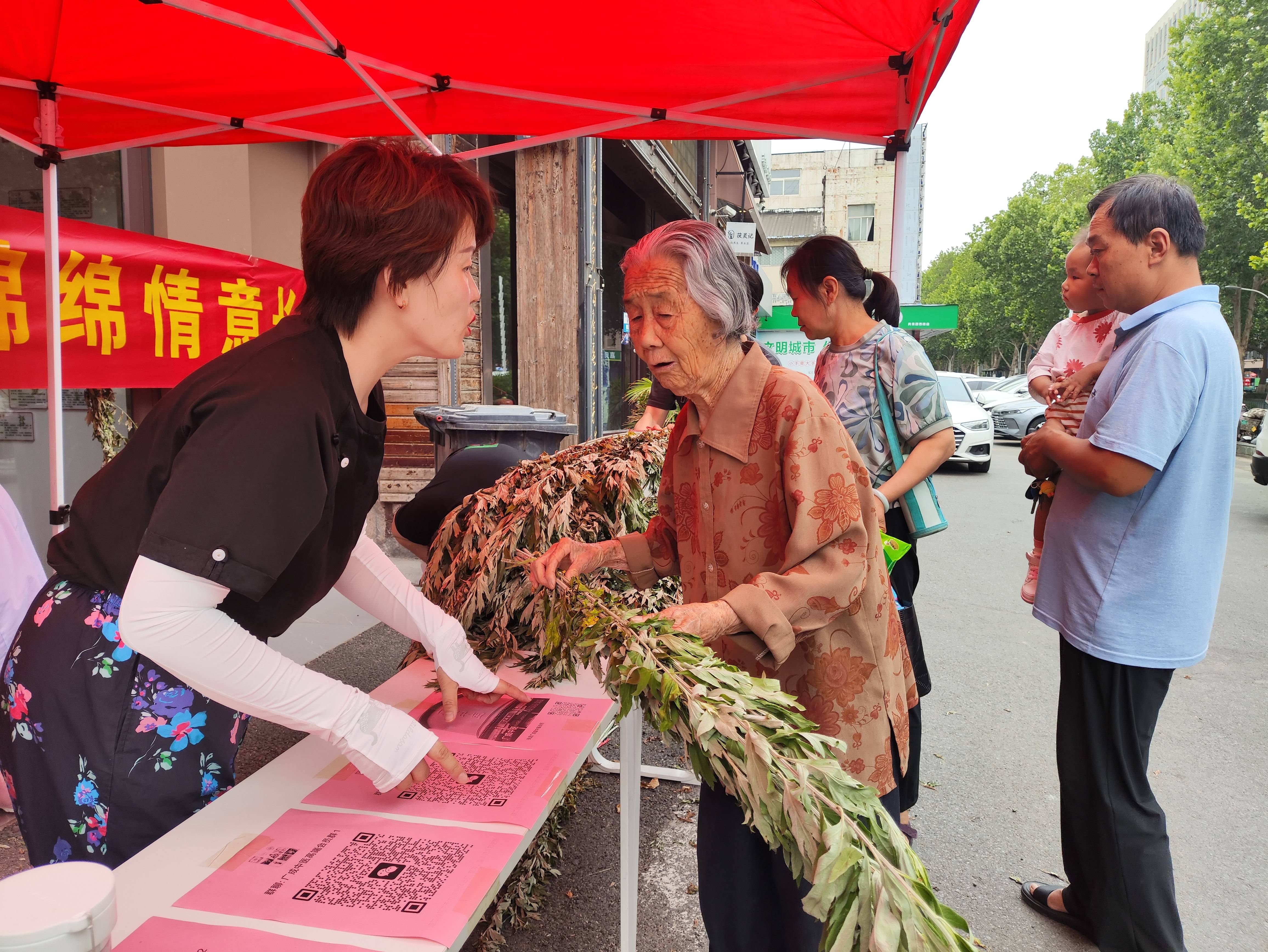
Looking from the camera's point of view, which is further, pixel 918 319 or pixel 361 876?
pixel 918 319

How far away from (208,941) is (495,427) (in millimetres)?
3551

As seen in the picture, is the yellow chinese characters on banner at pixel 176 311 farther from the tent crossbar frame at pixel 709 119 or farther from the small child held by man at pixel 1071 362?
the small child held by man at pixel 1071 362

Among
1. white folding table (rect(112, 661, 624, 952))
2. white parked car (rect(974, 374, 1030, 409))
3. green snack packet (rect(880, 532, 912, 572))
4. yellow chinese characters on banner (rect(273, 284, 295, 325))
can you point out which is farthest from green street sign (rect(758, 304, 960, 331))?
white folding table (rect(112, 661, 624, 952))

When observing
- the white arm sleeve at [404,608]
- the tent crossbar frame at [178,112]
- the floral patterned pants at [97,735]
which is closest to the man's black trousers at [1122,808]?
the white arm sleeve at [404,608]

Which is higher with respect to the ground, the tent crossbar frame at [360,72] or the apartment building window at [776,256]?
the apartment building window at [776,256]

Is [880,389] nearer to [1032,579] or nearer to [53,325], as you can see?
[1032,579]

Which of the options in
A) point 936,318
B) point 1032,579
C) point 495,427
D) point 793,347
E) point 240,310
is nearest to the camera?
point 1032,579

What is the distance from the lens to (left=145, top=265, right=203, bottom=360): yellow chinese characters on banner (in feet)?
13.5

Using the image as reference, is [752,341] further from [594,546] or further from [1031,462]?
[1031,462]

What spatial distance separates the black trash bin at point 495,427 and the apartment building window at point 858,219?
61.1 metres

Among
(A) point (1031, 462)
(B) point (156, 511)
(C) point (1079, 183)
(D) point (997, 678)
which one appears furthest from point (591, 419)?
(C) point (1079, 183)

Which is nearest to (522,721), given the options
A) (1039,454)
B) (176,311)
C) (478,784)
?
(478,784)

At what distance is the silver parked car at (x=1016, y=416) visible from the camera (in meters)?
18.5

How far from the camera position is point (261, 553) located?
3.84 ft
